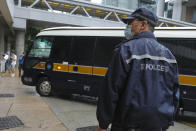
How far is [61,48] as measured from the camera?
7887mm

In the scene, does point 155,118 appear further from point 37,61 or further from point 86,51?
point 37,61

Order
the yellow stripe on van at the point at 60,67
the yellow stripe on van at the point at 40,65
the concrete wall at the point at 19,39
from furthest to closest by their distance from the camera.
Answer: the concrete wall at the point at 19,39
the yellow stripe on van at the point at 40,65
the yellow stripe on van at the point at 60,67

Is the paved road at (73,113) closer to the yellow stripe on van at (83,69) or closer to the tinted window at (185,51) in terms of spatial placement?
the yellow stripe on van at (83,69)

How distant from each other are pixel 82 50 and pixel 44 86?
2105mm

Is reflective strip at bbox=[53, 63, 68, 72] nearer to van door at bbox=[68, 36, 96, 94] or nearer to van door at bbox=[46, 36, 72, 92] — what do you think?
Result: van door at bbox=[46, 36, 72, 92]

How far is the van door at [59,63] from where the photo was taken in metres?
7.75

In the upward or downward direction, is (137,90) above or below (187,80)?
above

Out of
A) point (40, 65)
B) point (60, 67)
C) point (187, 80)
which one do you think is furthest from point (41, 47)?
point (187, 80)

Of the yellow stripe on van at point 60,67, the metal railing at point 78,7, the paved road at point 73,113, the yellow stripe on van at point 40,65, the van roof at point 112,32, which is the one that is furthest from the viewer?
the metal railing at point 78,7

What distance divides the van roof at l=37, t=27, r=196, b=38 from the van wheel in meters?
1.74

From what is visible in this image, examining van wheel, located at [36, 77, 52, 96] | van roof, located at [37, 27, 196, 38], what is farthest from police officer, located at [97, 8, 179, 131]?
van wheel, located at [36, 77, 52, 96]

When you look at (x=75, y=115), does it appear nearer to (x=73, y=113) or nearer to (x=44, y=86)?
(x=73, y=113)

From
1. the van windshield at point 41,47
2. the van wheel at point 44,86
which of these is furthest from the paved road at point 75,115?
the van windshield at point 41,47

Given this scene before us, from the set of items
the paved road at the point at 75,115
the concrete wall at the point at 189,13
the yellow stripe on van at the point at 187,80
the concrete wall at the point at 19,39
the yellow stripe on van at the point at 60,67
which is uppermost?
the concrete wall at the point at 189,13
